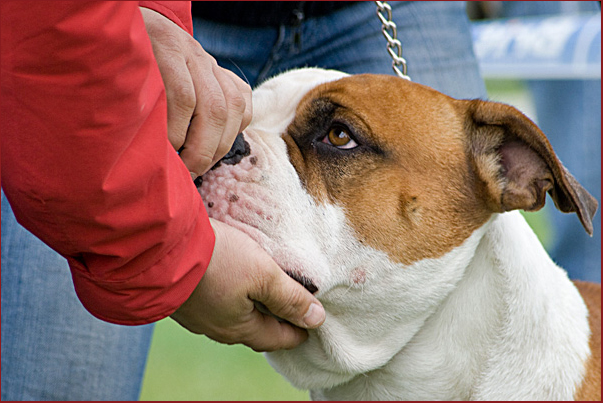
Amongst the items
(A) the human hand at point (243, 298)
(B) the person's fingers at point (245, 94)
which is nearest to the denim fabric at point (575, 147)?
(A) the human hand at point (243, 298)

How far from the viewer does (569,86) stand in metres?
5.65

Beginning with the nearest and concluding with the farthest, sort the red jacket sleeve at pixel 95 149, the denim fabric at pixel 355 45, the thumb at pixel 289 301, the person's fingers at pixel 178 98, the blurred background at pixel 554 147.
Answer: the red jacket sleeve at pixel 95 149
the person's fingers at pixel 178 98
the thumb at pixel 289 301
the denim fabric at pixel 355 45
the blurred background at pixel 554 147

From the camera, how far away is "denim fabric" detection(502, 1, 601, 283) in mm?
5340

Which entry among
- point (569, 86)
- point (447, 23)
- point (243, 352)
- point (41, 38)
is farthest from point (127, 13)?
point (569, 86)

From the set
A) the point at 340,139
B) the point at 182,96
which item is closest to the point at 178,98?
the point at 182,96

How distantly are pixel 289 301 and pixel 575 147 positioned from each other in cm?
464

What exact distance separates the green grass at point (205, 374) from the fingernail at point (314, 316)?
245 centimetres

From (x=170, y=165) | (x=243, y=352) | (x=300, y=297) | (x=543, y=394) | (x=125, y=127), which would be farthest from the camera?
(x=243, y=352)

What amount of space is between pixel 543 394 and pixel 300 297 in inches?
33.9

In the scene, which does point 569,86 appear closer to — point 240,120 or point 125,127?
point 240,120

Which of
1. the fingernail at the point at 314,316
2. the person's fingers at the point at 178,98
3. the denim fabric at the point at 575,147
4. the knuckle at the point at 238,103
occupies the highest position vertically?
the person's fingers at the point at 178,98

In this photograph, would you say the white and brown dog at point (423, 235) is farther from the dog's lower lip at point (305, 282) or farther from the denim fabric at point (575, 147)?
the denim fabric at point (575, 147)

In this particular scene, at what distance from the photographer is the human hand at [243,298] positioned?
161 centimetres

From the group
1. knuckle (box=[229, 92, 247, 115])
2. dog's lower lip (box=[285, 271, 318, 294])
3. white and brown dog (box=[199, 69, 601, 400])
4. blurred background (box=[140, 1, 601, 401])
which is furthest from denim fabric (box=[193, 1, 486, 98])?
blurred background (box=[140, 1, 601, 401])
